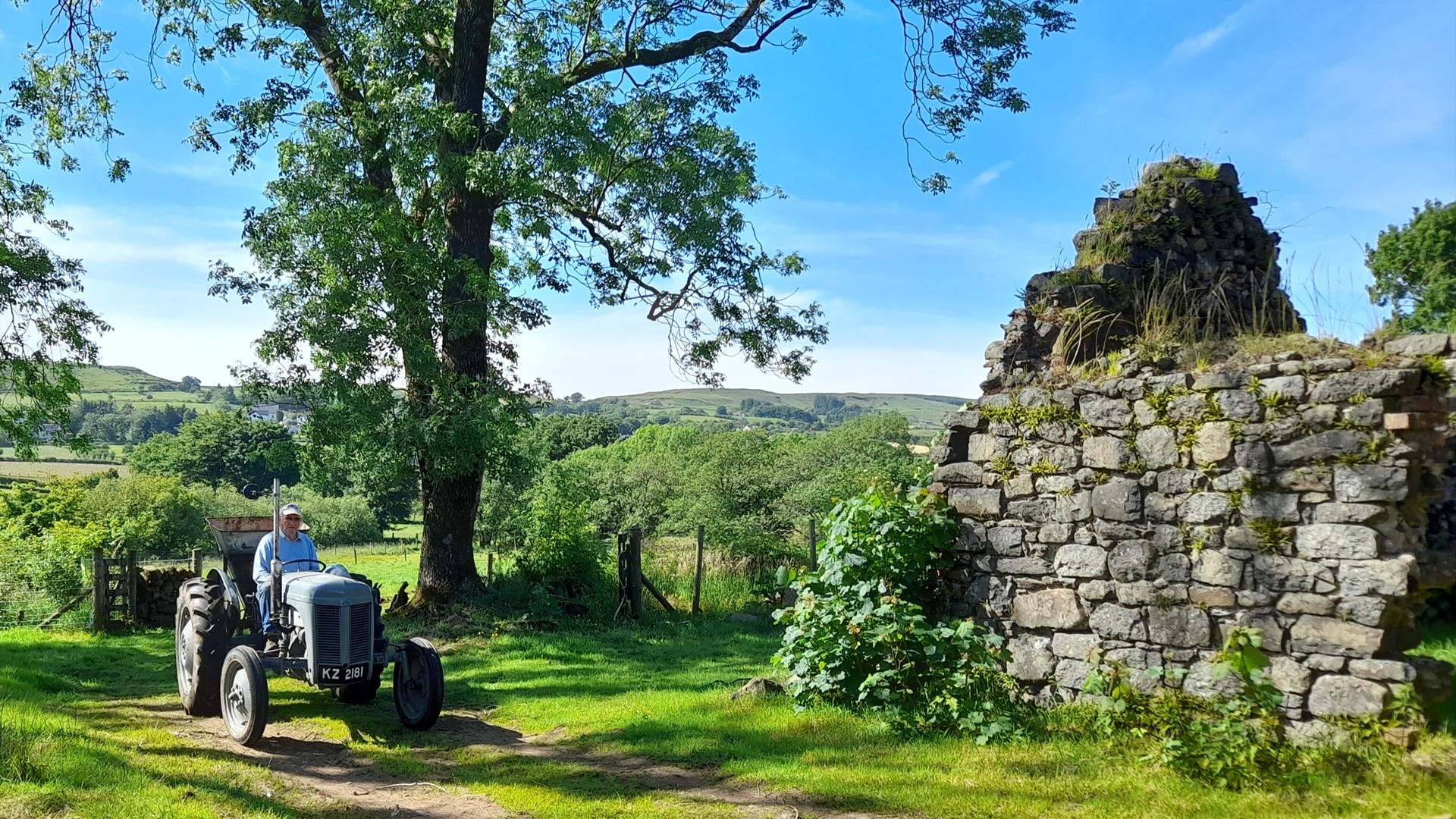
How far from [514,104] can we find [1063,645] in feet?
35.8

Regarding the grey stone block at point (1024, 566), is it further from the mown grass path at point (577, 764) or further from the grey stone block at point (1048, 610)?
the mown grass path at point (577, 764)

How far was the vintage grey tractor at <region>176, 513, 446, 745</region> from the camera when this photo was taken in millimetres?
7254

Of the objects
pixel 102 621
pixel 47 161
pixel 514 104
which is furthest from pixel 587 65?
pixel 102 621

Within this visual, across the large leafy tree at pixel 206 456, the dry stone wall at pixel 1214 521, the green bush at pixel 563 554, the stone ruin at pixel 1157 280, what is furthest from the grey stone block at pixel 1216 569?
the large leafy tree at pixel 206 456

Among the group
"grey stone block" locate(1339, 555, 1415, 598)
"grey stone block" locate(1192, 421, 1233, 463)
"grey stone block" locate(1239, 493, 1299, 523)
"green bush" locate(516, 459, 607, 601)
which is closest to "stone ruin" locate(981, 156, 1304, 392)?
"grey stone block" locate(1192, 421, 1233, 463)

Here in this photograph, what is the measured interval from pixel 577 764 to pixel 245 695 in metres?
2.74

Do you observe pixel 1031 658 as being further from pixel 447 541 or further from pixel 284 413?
pixel 284 413

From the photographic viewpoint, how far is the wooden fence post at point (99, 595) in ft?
44.6

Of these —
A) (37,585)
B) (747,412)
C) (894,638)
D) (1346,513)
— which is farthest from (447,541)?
(747,412)

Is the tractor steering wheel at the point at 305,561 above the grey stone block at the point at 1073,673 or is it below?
above

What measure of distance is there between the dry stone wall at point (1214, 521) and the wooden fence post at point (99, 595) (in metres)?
12.9

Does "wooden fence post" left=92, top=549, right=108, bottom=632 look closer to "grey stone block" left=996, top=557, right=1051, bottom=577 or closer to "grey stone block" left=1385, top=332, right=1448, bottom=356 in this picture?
"grey stone block" left=996, top=557, right=1051, bottom=577

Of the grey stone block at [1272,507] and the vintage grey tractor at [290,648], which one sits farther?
the vintage grey tractor at [290,648]

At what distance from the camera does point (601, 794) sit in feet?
19.0
